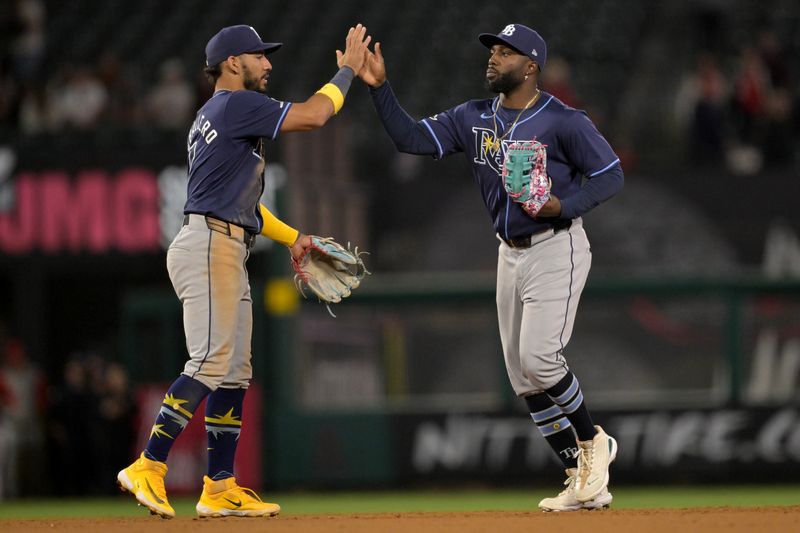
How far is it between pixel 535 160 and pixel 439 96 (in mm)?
9941

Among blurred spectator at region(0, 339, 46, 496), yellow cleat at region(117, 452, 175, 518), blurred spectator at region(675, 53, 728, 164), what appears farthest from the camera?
blurred spectator at region(675, 53, 728, 164)

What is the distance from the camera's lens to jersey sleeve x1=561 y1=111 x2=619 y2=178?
7254 mm

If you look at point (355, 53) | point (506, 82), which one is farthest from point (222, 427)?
point (506, 82)

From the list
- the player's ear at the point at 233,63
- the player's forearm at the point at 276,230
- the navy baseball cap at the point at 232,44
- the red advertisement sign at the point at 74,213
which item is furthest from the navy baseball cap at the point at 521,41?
the red advertisement sign at the point at 74,213

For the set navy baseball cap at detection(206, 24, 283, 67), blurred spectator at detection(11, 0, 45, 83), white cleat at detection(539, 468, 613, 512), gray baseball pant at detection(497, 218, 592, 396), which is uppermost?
blurred spectator at detection(11, 0, 45, 83)

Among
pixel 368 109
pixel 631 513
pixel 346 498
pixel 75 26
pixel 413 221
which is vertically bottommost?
pixel 346 498

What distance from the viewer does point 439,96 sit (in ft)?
55.7

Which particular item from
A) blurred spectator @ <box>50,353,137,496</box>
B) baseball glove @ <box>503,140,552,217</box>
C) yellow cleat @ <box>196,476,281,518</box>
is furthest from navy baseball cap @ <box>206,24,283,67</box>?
blurred spectator @ <box>50,353,137,496</box>

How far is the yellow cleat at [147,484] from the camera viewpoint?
6.80 meters

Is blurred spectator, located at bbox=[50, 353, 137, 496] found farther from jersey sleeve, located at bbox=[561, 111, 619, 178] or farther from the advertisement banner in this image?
jersey sleeve, located at bbox=[561, 111, 619, 178]

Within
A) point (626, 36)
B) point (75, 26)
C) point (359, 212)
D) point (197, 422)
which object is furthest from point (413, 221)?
point (75, 26)

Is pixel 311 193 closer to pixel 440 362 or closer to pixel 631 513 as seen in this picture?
pixel 440 362

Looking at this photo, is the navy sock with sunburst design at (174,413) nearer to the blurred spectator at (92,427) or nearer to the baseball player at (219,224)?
the baseball player at (219,224)

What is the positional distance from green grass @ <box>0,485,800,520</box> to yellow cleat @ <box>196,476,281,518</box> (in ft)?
11.3
